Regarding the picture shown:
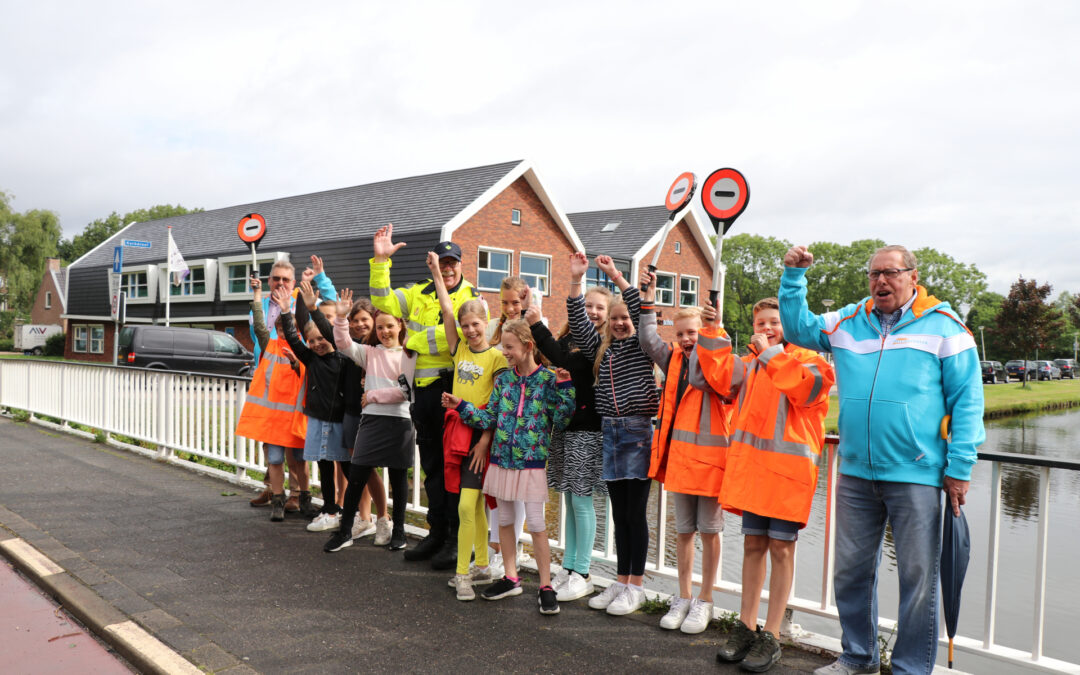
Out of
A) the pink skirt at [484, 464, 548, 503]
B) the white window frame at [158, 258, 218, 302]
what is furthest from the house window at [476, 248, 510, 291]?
the pink skirt at [484, 464, 548, 503]

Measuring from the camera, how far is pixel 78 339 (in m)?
42.7

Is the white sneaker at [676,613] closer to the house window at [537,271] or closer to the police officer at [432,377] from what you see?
the police officer at [432,377]

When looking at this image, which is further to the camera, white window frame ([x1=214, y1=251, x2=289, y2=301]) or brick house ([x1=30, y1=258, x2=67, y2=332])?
brick house ([x1=30, y1=258, x2=67, y2=332])

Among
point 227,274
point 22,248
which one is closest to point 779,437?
point 227,274

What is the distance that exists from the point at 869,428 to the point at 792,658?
52.7 inches

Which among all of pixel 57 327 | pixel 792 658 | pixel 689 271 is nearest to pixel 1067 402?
pixel 689 271

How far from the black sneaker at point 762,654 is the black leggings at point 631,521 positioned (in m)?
0.91

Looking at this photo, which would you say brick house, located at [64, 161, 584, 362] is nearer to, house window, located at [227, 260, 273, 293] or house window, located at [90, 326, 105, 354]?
house window, located at [227, 260, 273, 293]

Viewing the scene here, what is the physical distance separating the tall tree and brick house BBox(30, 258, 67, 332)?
64762 millimetres

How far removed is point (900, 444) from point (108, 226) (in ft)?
302

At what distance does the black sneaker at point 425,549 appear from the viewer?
5.48 m

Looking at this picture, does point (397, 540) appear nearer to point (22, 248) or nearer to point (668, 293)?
point (668, 293)

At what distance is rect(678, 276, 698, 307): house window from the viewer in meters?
40.7

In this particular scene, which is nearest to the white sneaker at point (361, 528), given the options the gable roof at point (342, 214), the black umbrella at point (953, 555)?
the black umbrella at point (953, 555)
